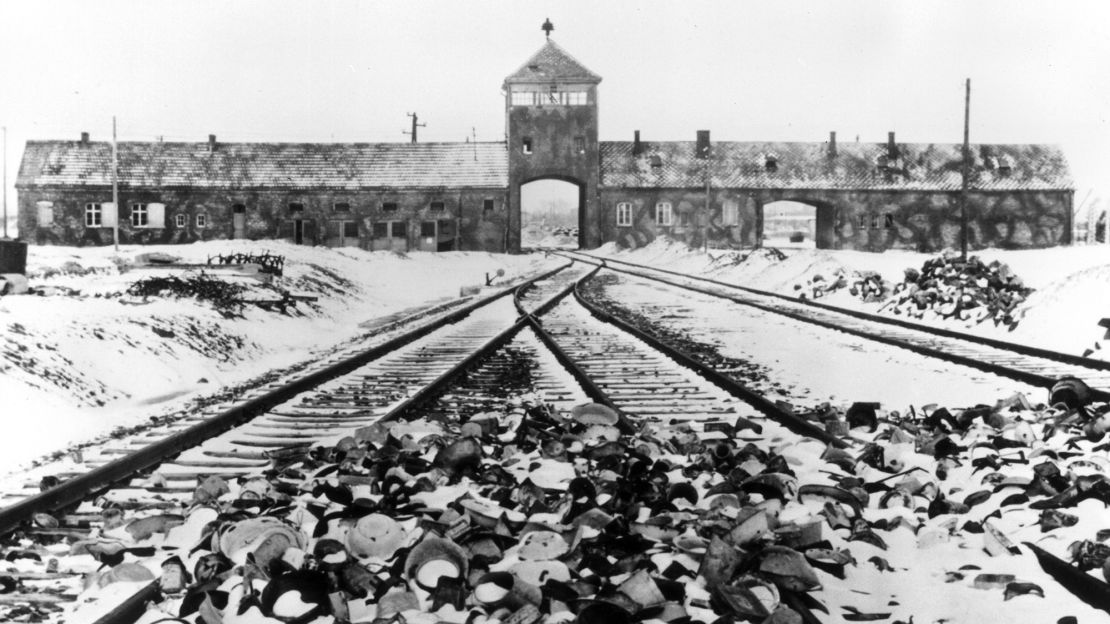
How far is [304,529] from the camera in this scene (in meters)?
4.00

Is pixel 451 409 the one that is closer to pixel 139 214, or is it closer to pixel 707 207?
pixel 139 214

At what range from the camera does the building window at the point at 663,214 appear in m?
46.5

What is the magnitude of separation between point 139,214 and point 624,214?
22.5 m

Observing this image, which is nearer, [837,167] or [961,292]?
[961,292]

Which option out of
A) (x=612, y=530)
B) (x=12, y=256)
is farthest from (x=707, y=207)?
(x=612, y=530)

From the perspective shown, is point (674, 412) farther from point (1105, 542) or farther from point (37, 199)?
point (37, 199)

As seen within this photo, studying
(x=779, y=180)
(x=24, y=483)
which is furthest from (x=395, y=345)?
(x=779, y=180)

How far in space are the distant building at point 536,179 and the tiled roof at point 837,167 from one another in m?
0.09

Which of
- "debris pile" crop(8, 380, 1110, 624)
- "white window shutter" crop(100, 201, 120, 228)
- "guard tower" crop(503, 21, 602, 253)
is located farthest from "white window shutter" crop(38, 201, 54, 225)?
"debris pile" crop(8, 380, 1110, 624)

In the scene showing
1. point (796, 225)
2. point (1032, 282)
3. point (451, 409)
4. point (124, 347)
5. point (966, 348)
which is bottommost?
point (451, 409)

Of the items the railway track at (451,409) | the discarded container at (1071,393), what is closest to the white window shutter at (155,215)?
the railway track at (451,409)

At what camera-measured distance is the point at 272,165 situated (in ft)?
135

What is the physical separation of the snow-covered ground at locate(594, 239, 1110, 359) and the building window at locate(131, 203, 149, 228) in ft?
77.8

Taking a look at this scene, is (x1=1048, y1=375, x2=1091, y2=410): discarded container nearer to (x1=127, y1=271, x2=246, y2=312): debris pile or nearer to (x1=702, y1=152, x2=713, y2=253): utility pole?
(x1=127, y1=271, x2=246, y2=312): debris pile
